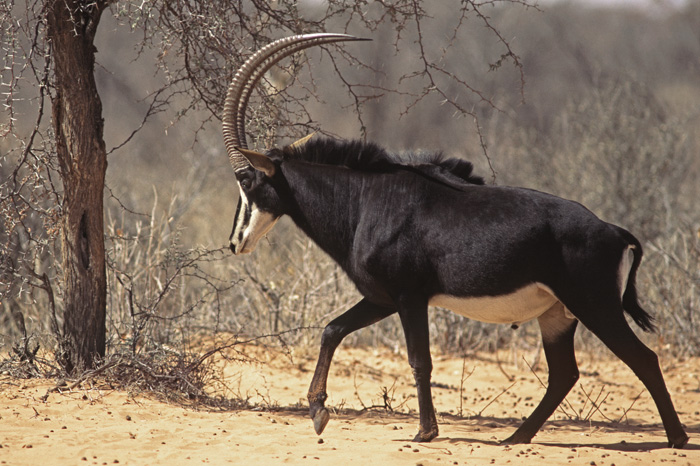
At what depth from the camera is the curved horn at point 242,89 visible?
5.70 meters

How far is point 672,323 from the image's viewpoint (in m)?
9.89

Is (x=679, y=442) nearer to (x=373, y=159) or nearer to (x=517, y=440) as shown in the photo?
(x=517, y=440)

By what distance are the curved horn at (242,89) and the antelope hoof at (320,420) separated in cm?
172

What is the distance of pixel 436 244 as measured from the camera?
524 centimetres

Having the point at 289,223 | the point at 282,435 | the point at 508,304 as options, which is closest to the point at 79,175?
the point at 282,435

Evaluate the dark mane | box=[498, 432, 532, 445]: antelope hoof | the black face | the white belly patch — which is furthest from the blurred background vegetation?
box=[498, 432, 532, 445]: antelope hoof

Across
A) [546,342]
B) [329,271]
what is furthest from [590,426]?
[329,271]

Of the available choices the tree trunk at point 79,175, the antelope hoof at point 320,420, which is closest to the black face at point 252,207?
the antelope hoof at point 320,420

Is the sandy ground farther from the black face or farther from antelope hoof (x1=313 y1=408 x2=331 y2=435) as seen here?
the black face

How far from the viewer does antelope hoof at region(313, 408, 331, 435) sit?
5.30m

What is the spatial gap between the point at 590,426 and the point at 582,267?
1.80m

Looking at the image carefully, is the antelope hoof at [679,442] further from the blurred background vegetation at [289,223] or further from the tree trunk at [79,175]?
the tree trunk at [79,175]

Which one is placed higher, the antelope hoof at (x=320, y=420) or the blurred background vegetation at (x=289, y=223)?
the blurred background vegetation at (x=289, y=223)

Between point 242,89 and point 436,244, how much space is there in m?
1.75
